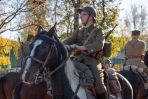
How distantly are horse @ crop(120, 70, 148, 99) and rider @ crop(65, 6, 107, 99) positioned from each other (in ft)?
11.8

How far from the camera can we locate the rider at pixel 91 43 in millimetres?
9242

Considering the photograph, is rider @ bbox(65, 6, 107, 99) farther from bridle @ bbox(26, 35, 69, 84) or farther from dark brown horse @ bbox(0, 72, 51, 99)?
dark brown horse @ bbox(0, 72, 51, 99)

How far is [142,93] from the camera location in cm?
1346

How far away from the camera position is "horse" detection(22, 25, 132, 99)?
818 cm

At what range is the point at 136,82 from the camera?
13195mm

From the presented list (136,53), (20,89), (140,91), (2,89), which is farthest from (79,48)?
(136,53)

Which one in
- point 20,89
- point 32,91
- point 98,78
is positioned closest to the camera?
point 98,78

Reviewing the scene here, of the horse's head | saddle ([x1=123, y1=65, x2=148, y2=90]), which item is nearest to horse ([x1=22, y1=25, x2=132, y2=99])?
the horse's head

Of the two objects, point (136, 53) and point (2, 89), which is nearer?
point (2, 89)

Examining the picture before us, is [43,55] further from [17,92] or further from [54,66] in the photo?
[17,92]

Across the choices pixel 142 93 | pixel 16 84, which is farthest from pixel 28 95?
pixel 142 93

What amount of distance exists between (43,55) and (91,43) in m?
1.23

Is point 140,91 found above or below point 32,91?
below

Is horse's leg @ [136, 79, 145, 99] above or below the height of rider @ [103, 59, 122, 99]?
below
